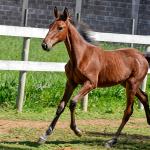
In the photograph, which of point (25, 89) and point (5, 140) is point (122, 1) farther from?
point (5, 140)

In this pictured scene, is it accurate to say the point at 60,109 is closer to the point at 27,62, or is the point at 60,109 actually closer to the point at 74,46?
the point at 74,46

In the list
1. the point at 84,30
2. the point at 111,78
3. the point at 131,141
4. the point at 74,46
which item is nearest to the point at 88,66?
the point at 74,46

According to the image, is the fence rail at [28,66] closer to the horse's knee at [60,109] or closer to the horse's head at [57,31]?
the horse's knee at [60,109]

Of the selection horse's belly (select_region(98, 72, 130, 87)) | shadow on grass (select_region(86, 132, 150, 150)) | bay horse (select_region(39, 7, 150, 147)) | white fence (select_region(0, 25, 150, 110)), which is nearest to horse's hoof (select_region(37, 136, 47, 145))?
bay horse (select_region(39, 7, 150, 147))

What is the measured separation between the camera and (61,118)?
1128 centimetres

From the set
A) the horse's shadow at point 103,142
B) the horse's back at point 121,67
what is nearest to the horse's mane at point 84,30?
the horse's back at point 121,67

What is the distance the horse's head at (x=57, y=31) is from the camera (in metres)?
8.29

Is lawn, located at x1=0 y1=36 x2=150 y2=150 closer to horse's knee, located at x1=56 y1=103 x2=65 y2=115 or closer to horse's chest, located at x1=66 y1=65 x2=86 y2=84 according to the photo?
horse's knee, located at x1=56 y1=103 x2=65 y2=115

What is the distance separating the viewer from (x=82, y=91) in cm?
866

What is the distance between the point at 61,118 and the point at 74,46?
2.75m

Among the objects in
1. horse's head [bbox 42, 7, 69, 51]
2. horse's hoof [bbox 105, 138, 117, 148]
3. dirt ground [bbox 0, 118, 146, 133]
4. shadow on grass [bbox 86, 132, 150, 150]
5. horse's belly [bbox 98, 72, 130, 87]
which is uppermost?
horse's head [bbox 42, 7, 69, 51]

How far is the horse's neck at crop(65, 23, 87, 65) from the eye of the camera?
28.8ft

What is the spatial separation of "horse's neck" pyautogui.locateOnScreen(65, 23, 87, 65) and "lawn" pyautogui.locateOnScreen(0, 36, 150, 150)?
1.30m

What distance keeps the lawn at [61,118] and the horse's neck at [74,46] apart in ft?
4.26
